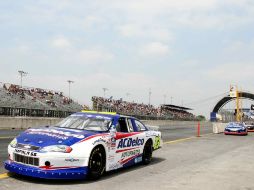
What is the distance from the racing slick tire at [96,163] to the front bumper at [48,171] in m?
0.20

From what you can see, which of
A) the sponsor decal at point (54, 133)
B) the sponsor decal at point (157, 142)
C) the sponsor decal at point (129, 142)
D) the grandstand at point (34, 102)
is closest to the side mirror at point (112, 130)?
the sponsor decal at point (129, 142)

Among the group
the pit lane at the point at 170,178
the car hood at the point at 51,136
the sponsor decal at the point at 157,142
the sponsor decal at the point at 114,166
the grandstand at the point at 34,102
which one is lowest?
the pit lane at the point at 170,178

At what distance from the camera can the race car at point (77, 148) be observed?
6965 millimetres

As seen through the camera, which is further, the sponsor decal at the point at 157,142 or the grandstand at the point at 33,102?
the grandstand at the point at 33,102

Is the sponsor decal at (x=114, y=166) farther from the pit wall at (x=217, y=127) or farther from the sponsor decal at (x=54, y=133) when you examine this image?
the pit wall at (x=217, y=127)

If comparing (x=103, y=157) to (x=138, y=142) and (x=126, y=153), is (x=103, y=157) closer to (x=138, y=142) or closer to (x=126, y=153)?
(x=126, y=153)

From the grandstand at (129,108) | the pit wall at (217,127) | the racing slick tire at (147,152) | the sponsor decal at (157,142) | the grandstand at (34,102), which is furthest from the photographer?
the grandstand at (129,108)

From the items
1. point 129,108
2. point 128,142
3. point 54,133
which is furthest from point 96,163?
point 129,108

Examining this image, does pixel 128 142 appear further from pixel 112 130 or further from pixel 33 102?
pixel 33 102

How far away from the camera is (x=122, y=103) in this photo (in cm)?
6181

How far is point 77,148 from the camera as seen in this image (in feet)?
24.0

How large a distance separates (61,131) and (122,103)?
53.9m

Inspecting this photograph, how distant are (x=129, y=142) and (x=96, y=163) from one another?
184 centimetres

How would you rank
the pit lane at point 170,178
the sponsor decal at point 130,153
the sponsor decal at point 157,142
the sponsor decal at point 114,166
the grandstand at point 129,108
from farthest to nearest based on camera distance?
the grandstand at point 129,108 → the sponsor decal at point 157,142 → the sponsor decal at point 130,153 → the sponsor decal at point 114,166 → the pit lane at point 170,178
